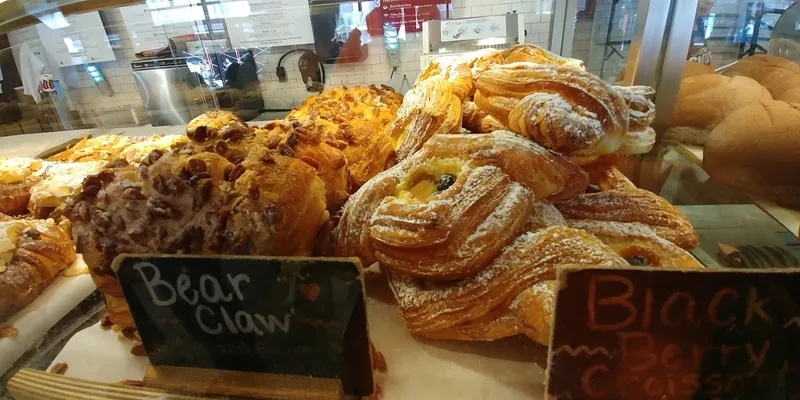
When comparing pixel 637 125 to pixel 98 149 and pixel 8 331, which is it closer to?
pixel 8 331

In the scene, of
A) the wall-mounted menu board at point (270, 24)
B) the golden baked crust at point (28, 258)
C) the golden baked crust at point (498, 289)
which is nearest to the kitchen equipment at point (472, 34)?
the wall-mounted menu board at point (270, 24)

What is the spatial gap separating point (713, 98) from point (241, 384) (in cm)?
211

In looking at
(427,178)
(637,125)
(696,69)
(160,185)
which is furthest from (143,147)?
(696,69)

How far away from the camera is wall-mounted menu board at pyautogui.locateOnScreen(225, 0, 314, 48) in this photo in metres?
1.90

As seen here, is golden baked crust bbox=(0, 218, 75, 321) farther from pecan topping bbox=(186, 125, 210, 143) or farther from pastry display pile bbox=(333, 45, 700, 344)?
pastry display pile bbox=(333, 45, 700, 344)

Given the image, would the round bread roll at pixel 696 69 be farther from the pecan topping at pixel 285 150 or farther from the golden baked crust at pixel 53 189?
the golden baked crust at pixel 53 189

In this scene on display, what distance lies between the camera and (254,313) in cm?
99

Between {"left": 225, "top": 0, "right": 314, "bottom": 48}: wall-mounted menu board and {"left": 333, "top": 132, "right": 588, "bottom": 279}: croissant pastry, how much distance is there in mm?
1042

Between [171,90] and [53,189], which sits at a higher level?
[171,90]

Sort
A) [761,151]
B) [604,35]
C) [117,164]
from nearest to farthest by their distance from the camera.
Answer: [117,164], [761,151], [604,35]

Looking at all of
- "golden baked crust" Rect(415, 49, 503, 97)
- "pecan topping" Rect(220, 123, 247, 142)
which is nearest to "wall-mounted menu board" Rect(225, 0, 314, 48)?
"golden baked crust" Rect(415, 49, 503, 97)

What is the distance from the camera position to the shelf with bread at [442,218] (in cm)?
110

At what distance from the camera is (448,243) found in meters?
1.12

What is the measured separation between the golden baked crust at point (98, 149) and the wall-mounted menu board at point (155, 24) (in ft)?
1.60
